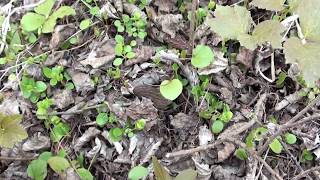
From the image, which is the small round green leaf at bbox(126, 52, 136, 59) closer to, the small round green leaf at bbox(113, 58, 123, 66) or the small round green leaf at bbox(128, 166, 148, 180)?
the small round green leaf at bbox(113, 58, 123, 66)

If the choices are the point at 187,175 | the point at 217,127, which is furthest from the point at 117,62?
the point at 187,175

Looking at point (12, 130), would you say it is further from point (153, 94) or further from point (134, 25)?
point (134, 25)

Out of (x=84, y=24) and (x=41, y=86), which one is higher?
(x=84, y=24)

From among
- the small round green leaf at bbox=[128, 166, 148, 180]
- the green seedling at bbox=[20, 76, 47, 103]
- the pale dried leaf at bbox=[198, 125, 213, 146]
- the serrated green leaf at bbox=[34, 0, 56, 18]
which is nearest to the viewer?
the small round green leaf at bbox=[128, 166, 148, 180]

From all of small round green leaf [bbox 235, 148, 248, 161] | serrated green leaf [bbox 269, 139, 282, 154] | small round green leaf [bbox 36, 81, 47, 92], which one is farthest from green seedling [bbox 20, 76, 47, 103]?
serrated green leaf [bbox 269, 139, 282, 154]

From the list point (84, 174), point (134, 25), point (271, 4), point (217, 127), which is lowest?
point (84, 174)

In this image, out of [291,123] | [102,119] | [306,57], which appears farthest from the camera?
[102,119]

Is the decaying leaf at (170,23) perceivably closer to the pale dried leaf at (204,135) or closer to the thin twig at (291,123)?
the pale dried leaf at (204,135)

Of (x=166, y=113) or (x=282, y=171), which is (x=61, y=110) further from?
(x=282, y=171)
